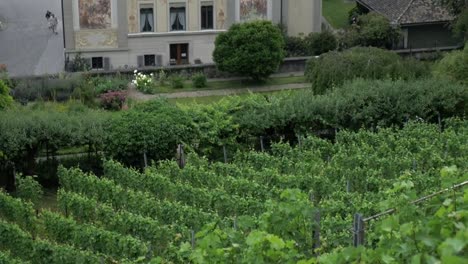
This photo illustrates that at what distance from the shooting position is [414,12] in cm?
5169

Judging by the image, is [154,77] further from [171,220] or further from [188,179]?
[171,220]

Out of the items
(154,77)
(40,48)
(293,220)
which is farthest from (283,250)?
(40,48)

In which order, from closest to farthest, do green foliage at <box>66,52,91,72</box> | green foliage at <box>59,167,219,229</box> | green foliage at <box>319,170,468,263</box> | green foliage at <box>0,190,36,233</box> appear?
green foliage at <box>319,170,468,263</box> < green foliage at <box>59,167,219,229</box> < green foliage at <box>0,190,36,233</box> < green foliage at <box>66,52,91,72</box>

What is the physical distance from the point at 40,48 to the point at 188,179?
995 inches

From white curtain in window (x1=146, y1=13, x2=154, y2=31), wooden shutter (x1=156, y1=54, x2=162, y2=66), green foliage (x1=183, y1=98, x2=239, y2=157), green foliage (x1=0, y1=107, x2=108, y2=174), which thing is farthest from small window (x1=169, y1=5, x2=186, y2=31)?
green foliage (x1=0, y1=107, x2=108, y2=174)

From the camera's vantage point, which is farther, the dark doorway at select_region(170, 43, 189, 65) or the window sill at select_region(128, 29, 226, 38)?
the dark doorway at select_region(170, 43, 189, 65)

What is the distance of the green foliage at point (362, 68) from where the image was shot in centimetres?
3556

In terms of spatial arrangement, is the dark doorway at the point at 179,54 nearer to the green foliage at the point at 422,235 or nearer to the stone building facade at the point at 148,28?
the stone building facade at the point at 148,28

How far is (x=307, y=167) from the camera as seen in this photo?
24.9 metres

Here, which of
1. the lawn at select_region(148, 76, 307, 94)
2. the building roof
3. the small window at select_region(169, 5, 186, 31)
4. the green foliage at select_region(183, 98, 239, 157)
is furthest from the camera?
the building roof

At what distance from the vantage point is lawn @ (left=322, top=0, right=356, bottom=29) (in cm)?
5725

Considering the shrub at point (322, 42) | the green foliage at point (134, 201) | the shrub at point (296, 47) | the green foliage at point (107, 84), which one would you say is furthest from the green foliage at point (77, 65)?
the green foliage at point (134, 201)

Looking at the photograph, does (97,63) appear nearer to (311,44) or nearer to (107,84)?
(107,84)

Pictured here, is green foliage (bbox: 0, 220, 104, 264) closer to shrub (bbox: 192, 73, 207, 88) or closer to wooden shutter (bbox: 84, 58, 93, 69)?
shrub (bbox: 192, 73, 207, 88)
